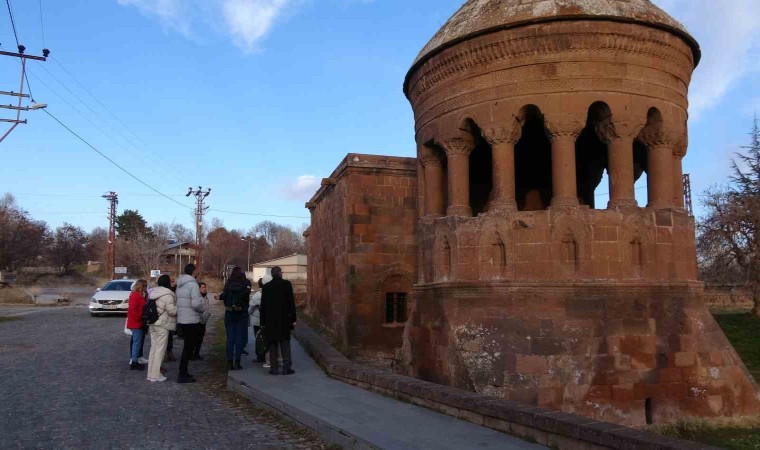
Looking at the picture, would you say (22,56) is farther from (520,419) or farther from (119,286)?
(520,419)

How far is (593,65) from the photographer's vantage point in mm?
8727

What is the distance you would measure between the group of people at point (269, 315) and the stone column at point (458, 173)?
2988 mm

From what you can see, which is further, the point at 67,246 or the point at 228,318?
the point at 67,246

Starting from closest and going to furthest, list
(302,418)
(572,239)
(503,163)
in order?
(302,418)
(572,239)
(503,163)

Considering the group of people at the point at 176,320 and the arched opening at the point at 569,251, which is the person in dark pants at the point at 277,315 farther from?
the arched opening at the point at 569,251

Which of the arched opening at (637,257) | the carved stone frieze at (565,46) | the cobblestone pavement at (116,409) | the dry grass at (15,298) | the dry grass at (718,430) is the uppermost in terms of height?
the carved stone frieze at (565,46)

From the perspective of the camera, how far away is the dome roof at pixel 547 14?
863 centimetres

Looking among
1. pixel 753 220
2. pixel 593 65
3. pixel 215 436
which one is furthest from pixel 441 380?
pixel 753 220

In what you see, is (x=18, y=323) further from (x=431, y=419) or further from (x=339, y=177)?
(x=431, y=419)

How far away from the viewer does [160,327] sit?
1010 centimetres

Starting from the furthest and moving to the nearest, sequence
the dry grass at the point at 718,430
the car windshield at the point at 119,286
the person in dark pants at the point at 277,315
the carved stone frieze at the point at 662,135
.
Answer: the car windshield at the point at 119,286 → the person in dark pants at the point at 277,315 → the carved stone frieze at the point at 662,135 → the dry grass at the point at 718,430

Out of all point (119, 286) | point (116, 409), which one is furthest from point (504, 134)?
point (119, 286)

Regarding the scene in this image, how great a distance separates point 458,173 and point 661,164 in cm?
310

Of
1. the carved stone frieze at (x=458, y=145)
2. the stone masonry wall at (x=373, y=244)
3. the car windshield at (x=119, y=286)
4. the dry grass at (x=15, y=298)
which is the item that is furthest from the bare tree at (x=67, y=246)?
the carved stone frieze at (x=458, y=145)
